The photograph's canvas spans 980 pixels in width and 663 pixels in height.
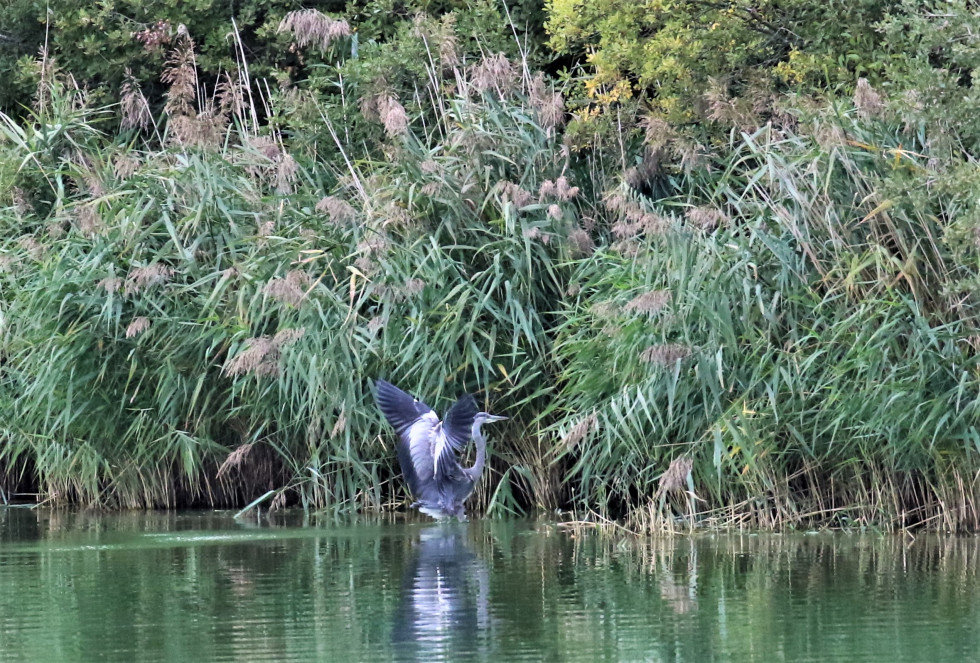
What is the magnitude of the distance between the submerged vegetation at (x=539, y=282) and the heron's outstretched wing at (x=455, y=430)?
56cm

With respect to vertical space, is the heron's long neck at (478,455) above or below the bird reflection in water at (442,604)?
above

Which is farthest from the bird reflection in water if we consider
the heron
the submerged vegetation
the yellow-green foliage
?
the yellow-green foliage

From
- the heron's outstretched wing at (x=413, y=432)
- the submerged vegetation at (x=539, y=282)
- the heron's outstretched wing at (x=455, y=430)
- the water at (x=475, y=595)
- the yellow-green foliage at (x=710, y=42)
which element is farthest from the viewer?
the yellow-green foliage at (x=710, y=42)

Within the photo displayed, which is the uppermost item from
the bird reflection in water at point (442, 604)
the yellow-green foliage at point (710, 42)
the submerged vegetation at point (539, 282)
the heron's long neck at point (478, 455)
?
the yellow-green foliage at point (710, 42)

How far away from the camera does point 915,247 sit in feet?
30.3

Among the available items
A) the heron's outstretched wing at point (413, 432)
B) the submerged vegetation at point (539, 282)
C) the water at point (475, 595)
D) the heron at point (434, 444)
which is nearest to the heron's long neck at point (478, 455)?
the heron at point (434, 444)

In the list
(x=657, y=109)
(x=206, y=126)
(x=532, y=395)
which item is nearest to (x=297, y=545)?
(x=532, y=395)

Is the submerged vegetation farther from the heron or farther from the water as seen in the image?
the water

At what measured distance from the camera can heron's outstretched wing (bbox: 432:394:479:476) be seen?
31.9 ft

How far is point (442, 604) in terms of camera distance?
7309mm

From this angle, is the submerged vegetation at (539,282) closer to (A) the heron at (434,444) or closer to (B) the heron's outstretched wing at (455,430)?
(A) the heron at (434,444)

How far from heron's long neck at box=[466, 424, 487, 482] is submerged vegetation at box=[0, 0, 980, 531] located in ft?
1.48

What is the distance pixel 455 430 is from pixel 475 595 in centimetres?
244

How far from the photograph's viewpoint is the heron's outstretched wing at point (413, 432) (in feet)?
32.3
